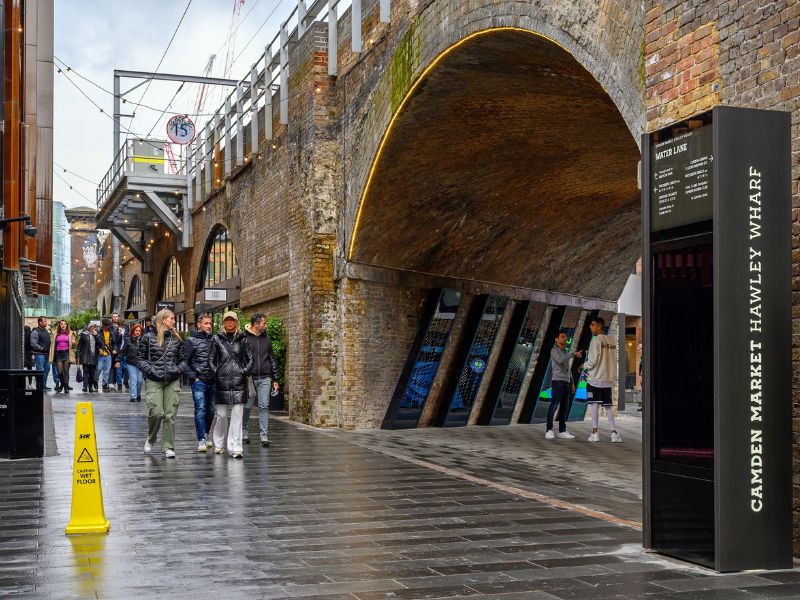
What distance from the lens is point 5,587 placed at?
4.99m

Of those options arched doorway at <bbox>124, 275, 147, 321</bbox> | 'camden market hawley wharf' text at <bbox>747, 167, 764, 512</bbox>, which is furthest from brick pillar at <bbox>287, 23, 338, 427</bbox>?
arched doorway at <bbox>124, 275, 147, 321</bbox>

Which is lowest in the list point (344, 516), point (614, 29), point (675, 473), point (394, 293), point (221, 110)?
point (344, 516)

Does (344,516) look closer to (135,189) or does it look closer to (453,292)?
(453,292)

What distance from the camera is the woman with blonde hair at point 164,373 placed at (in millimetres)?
10844

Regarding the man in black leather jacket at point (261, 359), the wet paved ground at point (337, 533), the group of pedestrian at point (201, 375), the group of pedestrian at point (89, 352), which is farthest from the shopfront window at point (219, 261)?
the wet paved ground at point (337, 533)

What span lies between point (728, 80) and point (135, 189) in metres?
23.6

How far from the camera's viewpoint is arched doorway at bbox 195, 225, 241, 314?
21.8 metres

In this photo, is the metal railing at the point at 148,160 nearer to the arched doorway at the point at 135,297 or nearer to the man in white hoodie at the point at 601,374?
the arched doorway at the point at 135,297

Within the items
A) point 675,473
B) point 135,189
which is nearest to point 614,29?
point 675,473

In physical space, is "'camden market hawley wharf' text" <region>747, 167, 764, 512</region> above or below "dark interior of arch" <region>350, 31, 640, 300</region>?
below

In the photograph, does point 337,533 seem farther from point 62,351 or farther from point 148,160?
point 148,160

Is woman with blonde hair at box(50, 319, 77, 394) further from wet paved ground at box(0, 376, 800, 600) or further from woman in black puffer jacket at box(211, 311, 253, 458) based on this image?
woman in black puffer jacket at box(211, 311, 253, 458)

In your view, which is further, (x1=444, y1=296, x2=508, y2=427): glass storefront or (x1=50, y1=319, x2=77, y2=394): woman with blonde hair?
(x1=50, y1=319, x2=77, y2=394): woman with blonde hair

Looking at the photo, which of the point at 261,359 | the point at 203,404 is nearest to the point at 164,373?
the point at 203,404
